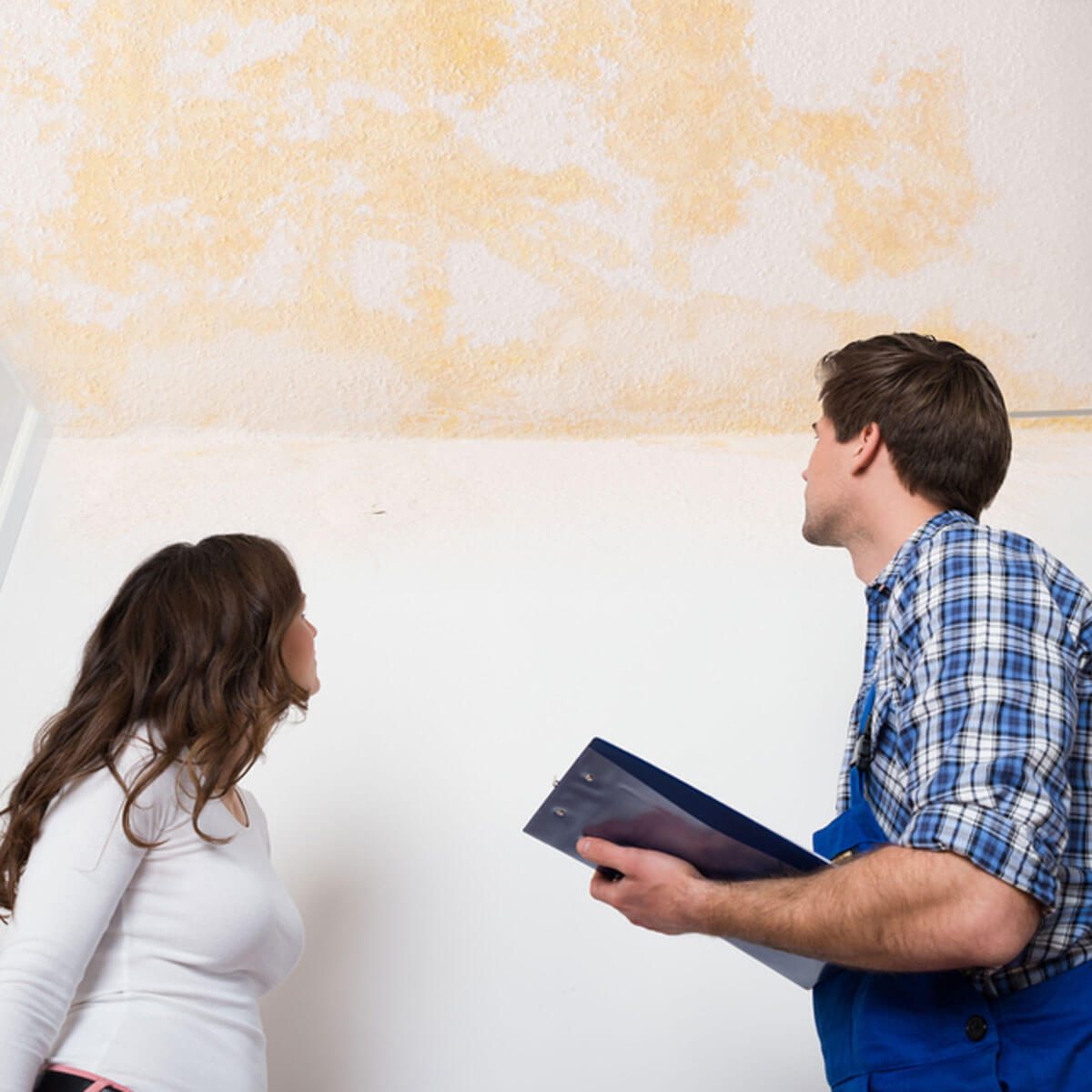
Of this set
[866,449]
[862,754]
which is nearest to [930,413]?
[866,449]

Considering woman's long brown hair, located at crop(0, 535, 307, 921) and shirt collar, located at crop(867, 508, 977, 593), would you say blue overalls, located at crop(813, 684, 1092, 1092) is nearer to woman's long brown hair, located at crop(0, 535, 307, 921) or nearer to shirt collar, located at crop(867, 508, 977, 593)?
shirt collar, located at crop(867, 508, 977, 593)

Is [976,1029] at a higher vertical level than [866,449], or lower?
lower

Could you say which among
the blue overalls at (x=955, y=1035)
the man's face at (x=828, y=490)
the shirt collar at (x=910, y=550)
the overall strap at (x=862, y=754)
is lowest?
the blue overalls at (x=955, y=1035)

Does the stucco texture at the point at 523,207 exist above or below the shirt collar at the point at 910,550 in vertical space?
above

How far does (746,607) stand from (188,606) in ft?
3.46

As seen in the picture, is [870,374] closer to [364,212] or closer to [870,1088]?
[870,1088]

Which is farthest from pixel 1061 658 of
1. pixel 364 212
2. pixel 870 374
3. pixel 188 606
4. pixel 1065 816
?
pixel 364 212

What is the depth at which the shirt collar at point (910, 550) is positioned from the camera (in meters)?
1.17

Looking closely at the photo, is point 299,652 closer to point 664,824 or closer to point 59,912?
point 59,912

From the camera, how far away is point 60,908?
1.09 m

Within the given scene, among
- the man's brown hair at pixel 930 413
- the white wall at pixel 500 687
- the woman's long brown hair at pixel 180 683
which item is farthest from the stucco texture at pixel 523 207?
the woman's long brown hair at pixel 180 683

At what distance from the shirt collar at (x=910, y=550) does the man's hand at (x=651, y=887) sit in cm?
35

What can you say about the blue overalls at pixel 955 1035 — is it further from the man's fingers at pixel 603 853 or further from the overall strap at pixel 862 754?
the man's fingers at pixel 603 853

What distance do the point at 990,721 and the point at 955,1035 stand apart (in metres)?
0.30
